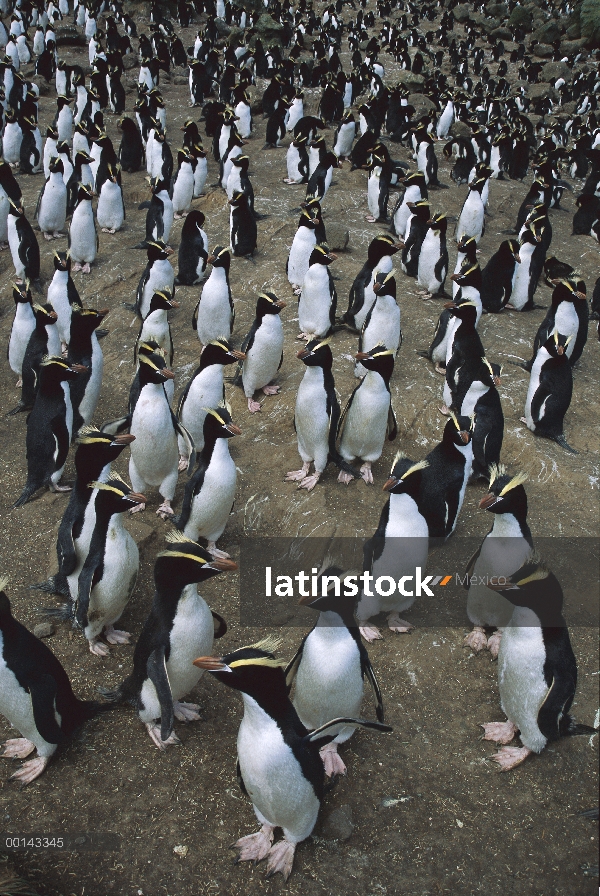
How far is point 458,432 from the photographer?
14.7 ft

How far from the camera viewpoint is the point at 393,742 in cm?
342

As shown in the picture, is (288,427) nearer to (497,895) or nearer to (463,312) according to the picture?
(463,312)

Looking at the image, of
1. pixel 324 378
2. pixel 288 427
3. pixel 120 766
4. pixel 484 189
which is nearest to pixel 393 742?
pixel 120 766

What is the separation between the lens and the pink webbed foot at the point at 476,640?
13.1 ft

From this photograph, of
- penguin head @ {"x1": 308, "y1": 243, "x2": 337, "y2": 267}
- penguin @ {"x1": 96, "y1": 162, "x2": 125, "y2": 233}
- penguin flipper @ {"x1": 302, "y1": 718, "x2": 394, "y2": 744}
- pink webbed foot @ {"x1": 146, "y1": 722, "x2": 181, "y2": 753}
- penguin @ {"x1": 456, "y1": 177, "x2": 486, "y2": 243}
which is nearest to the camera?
penguin flipper @ {"x1": 302, "y1": 718, "x2": 394, "y2": 744}

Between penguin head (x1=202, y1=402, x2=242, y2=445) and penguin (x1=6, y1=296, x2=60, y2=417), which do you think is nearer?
penguin head (x1=202, y1=402, x2=242, y2=445)

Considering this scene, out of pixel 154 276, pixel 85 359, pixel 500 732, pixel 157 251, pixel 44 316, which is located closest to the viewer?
pixel 500 732

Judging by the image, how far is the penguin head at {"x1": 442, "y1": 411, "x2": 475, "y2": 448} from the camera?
14.7 feet

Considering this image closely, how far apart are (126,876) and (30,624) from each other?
1825 millimetres

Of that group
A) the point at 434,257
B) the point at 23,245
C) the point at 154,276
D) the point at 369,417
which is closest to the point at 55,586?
the point at 369,417

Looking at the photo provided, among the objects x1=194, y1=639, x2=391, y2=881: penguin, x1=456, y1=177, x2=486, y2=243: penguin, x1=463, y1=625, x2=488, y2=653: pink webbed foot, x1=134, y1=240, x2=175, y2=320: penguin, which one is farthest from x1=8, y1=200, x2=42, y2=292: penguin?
x1=194, y1=639, x2=391, y2=881: penguin

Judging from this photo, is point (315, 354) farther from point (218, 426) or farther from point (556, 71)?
point (556, 71)

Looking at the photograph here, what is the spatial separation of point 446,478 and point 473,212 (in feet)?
21.6

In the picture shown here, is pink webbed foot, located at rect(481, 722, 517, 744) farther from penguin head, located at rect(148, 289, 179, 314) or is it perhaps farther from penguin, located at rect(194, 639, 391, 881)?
penguin head, located at rect(148, 289, 179, 314)
